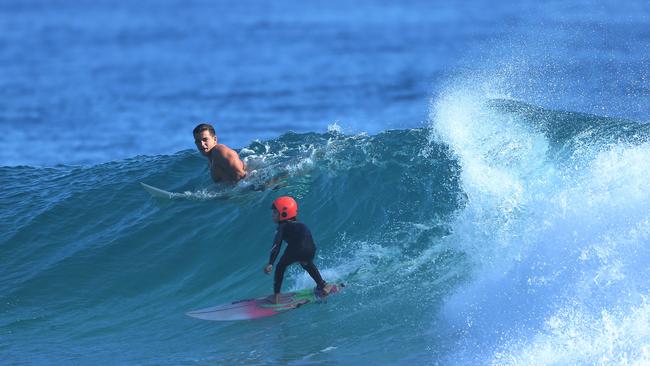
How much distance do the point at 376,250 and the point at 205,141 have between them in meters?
3.02

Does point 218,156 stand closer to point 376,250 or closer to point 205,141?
point 205,141

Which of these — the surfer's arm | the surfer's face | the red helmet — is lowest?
the red helmet

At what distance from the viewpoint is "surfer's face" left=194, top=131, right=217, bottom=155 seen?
11586 mm

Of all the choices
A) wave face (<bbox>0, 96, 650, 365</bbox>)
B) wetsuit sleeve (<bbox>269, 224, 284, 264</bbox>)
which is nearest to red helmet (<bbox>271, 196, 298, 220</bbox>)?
wetsuit sleeve (<bbox>269, 224, 284, 264</bbox>)

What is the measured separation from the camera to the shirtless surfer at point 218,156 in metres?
11.6

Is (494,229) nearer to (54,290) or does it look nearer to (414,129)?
(414,129)

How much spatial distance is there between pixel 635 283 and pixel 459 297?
5.66 ft

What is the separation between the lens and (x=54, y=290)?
10.8 m

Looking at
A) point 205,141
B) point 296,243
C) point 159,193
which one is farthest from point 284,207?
point 159,193

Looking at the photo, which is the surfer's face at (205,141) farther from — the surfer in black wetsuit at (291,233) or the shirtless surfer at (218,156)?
the surfer in black wetsuit at (291,233)

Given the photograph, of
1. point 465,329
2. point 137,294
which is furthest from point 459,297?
point 137,294

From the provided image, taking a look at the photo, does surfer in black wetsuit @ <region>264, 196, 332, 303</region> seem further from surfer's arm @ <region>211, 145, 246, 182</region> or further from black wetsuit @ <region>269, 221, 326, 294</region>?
surfer's arm @ <region>211, 145, 246, 182</region>

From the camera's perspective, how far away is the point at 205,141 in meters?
11.6

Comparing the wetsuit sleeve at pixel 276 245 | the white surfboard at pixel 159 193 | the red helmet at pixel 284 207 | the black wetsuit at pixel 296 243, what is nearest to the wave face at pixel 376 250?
the white surfboard at pixel 159 193
